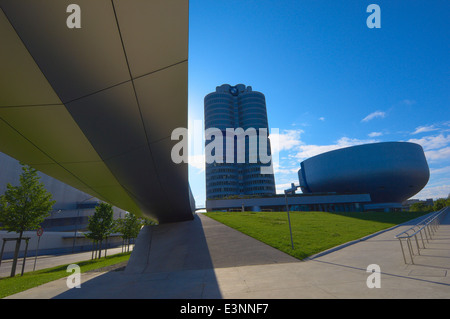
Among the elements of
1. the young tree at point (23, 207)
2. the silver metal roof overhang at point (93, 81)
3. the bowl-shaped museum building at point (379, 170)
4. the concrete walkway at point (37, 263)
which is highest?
the bowl-shaped museum building at point (379, 170)

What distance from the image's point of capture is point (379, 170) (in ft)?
289

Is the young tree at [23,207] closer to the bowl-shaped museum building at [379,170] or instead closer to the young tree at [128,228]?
the young tree at [128,228]

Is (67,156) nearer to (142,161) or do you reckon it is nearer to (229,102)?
(142,161)

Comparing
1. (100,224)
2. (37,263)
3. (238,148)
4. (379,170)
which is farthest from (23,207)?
(238,148)

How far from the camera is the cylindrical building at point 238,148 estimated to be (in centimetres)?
11719

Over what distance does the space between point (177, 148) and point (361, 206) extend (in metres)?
94.1

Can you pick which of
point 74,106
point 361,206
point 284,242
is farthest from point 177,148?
point 361,206

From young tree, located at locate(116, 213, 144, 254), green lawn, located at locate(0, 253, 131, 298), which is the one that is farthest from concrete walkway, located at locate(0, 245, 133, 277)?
green lawn, located at locate(0, 253, 131, 298)

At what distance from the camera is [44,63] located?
3592mm

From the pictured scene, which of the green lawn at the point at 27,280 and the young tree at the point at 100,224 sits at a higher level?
the young tree at the point at 100,224

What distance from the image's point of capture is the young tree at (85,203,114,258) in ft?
78.1

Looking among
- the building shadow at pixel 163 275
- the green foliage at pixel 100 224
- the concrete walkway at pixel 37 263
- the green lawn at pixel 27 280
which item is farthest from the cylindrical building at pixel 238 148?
the building shadow at pixel 163 275

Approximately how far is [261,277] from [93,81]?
257 inches

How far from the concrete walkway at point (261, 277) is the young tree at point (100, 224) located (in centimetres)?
1605
